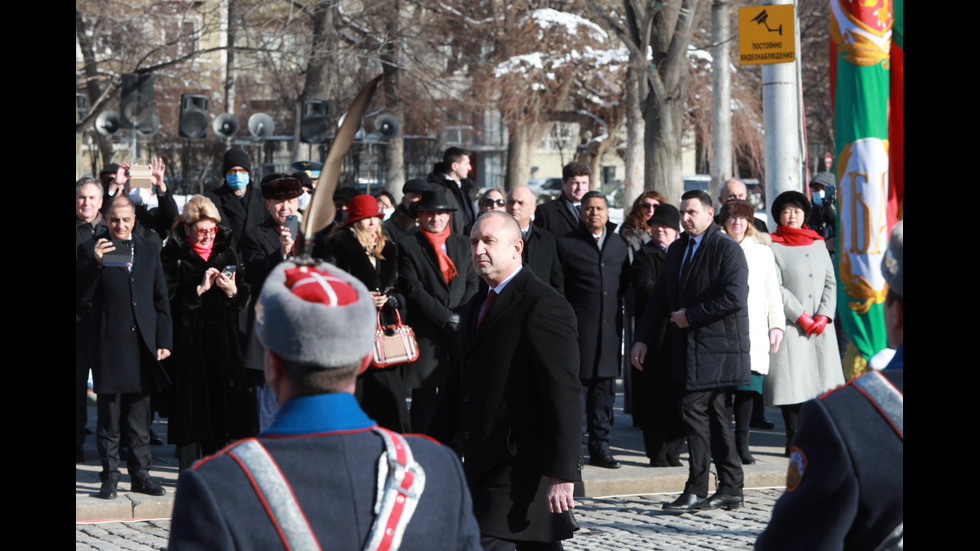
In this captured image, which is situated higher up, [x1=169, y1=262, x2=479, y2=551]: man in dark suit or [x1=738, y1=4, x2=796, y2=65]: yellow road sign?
[x1=738, y1=4, x2=796, y2=65]: yellow road sign

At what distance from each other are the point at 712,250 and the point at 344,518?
599 cm

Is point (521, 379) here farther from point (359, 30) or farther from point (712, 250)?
point (359, 30)

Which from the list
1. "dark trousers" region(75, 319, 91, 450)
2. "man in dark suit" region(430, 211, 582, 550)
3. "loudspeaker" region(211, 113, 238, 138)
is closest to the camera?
"man in dark suit" region(430, 211, 582, 550)

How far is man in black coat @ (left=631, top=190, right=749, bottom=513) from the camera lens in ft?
27.0

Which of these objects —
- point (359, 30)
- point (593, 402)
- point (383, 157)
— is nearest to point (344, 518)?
point (593, 402)

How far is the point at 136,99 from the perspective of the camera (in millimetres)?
19844

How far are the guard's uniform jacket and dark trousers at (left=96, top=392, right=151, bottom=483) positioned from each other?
238 inches

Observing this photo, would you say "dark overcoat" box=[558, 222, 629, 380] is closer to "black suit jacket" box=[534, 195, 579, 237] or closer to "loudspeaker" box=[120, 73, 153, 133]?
"black suit jacket" box=[534, 195, 579, 237]

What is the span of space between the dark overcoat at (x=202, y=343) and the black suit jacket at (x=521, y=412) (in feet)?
11.9

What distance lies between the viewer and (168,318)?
28.0ft

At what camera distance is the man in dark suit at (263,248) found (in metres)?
8.49

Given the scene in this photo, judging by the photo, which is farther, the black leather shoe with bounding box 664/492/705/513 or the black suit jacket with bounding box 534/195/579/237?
the black suit jacket with bounding box 534/195/579/237

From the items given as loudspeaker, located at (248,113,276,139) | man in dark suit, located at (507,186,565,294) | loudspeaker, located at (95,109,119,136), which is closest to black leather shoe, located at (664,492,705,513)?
man in dark suit, located at (507,186,565,294)

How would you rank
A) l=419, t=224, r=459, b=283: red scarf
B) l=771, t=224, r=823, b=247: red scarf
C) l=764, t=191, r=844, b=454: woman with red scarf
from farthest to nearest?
1. l=771, t=224, r=823, b=247: red scarf
2. l=764, t=191, r=844, b=454: woman with red scarf
3. l=419, t=224, r=459, b=283: red scarf
